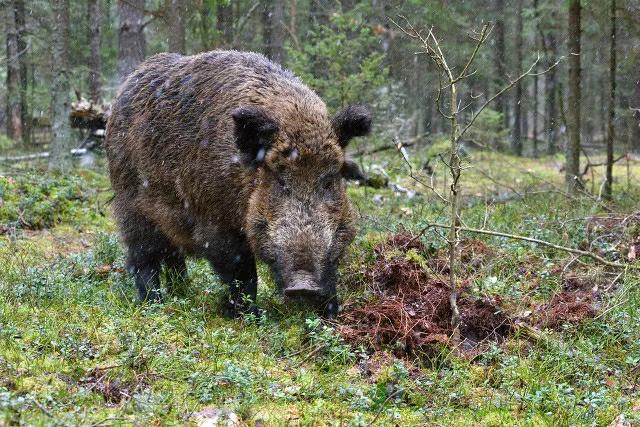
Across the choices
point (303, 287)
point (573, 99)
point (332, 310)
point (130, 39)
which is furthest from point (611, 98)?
point (130, 39)

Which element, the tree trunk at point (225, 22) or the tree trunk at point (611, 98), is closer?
the tree trunk at point (611, 98)

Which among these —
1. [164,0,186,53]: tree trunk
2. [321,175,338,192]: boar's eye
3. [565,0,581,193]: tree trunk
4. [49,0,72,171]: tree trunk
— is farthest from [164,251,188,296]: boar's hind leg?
[49,0,72,171]: tree trunk

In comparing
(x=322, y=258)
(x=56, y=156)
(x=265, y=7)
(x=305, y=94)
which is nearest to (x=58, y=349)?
(x=322, y=258)

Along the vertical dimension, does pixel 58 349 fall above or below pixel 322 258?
below

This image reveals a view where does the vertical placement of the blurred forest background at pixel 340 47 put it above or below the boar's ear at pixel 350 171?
above

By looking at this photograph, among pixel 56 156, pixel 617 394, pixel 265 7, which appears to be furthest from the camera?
pixel 265 7

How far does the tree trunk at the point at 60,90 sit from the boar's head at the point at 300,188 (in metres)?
8.08

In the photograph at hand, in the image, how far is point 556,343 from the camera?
16.7 feet

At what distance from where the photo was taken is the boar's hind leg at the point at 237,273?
19.7ft

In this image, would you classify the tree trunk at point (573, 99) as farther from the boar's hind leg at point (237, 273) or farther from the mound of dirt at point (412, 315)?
Answer: the boar's hind leg at point (237, 273)

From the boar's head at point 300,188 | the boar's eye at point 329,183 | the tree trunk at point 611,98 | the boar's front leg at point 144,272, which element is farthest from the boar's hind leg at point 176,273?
the tree trunk at point 611,98

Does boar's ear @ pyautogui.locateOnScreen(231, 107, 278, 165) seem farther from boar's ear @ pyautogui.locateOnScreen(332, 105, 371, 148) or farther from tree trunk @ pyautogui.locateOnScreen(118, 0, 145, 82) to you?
tree trunk @ pyautogui.locateOnScreen(118, 0, 145, 82)

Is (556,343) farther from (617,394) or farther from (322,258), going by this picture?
(322,258)

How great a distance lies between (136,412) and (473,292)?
3313 millimetres
